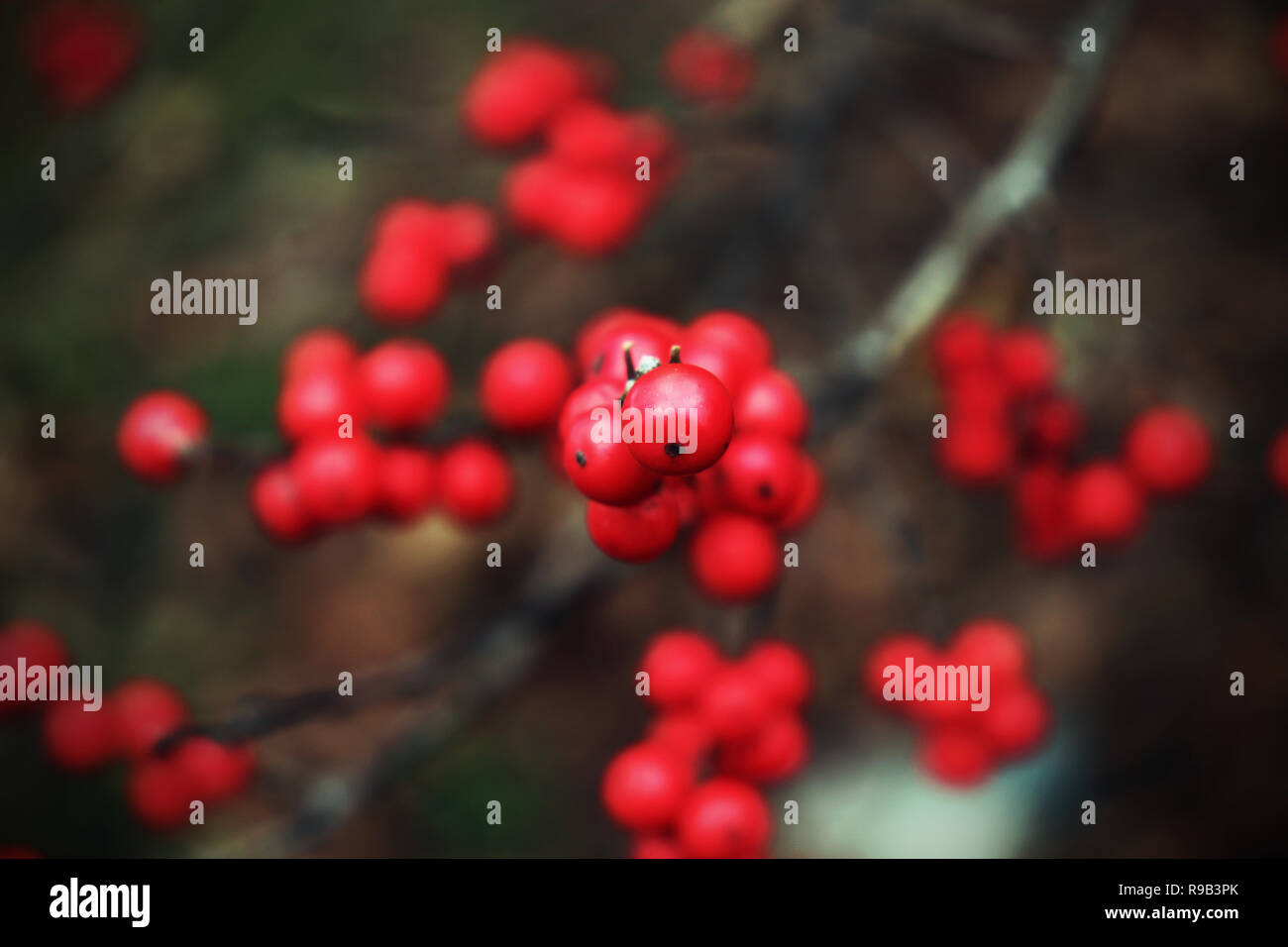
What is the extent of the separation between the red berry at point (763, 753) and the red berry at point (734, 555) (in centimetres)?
28

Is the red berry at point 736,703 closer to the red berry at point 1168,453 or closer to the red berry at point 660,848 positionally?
the red berry at point 660,848

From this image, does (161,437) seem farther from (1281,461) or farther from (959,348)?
(1281,461)

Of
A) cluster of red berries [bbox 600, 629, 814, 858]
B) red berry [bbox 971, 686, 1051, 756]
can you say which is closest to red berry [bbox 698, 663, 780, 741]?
cluster of red berries [bbox 600, 629, 814, 858]

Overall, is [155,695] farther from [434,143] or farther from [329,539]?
[434,143]

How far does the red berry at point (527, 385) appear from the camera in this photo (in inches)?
44.4

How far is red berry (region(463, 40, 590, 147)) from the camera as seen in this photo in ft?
6.21

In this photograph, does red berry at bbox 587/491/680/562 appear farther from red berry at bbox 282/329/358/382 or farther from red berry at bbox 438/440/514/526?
red berry at bbox 282/329/358/382

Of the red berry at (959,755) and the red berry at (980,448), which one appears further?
the red berry at (980,448)

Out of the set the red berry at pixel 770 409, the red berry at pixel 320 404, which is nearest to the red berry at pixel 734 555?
the red berry at pixel 770 409

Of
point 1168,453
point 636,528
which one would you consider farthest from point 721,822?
point 1168,453

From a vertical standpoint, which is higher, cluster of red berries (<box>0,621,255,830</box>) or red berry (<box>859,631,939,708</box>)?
red berry (<box>859,631,939,708</box>)

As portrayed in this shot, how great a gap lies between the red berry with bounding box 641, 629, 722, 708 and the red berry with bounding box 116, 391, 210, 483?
645 millimetres

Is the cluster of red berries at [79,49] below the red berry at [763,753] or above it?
above
